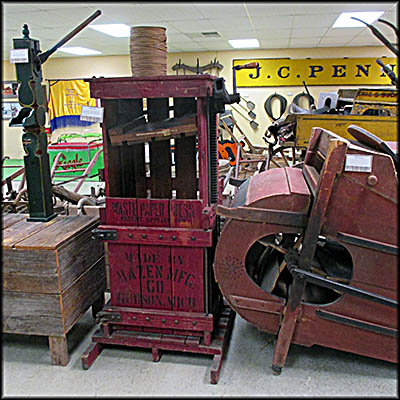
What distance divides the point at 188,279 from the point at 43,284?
31.1 inches

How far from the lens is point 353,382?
2119mm

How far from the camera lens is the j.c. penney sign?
388 inches

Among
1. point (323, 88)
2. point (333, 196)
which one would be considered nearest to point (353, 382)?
point (333, 196)

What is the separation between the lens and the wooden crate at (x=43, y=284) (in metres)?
2.16

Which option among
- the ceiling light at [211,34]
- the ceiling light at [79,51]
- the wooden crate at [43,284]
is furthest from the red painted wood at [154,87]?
the ceiling light at [79,51]

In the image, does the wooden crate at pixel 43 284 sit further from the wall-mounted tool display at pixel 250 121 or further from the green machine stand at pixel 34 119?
the wall-mounted tool display at pixel 250 121

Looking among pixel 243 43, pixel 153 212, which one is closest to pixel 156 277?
pixel 153 212

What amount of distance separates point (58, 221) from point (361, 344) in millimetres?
1919

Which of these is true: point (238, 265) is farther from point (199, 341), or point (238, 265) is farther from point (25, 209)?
point (25, 209)

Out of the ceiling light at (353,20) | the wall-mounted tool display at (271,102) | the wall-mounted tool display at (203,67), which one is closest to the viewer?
the ceiling light at (353,20)

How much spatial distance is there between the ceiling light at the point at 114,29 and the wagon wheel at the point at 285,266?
5.94 meters

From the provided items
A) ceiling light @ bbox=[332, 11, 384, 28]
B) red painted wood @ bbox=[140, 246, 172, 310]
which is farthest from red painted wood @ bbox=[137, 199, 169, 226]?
ceiling light @ bbox=[332, 11, 384, 28]

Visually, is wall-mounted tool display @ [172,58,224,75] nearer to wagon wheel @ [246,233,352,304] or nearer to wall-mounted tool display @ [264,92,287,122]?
wall-mounted tool display @ [264,92,287,122]

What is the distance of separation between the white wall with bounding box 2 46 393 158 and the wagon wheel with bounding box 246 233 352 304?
326 inches
